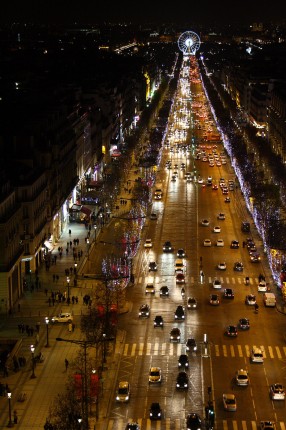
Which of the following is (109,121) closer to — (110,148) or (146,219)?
(110,148)

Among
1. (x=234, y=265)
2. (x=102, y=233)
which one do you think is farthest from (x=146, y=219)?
(x=234, y=265)

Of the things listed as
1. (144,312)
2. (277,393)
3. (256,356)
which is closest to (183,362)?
(256,356)

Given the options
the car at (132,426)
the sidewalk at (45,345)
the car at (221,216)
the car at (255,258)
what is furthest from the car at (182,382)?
the car at (221,216)

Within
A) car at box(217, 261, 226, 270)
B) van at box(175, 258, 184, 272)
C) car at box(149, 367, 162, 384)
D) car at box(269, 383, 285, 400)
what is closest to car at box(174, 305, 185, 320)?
car at box(149, 367, 162, 384)

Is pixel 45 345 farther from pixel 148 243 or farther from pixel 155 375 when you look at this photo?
pixel 148 243

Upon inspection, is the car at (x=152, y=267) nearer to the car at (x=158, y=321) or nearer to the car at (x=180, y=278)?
the car at (x=180, y=278)

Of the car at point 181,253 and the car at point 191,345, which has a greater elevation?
the car at point 191,345
